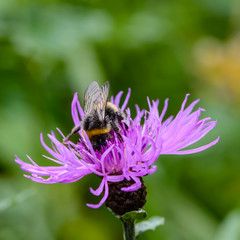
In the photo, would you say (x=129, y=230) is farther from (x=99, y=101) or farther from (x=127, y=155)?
(x=99, y=101)

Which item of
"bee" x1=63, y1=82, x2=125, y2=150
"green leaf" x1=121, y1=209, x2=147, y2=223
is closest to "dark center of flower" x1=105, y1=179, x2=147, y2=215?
"green leaf" x1=121, y1=209, x2=147, y2=223

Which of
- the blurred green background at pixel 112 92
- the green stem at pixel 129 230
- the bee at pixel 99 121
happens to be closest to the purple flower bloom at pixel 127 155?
the bee at pixel 99 121

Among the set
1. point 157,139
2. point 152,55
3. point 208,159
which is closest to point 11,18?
point 152,55

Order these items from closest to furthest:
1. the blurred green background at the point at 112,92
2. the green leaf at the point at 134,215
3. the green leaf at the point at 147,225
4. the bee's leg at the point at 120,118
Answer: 1. the green leaf at the point at 134,215
2. the green leaf at the point at 147,225
3. the bee's leg at the point at 120,118
4. the blurred green background at the point at 112,92

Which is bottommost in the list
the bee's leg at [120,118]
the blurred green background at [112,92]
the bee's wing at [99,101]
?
the blurred green background at [112,92]

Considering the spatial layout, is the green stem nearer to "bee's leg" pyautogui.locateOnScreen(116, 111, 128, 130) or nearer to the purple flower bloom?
the purple flower bloom

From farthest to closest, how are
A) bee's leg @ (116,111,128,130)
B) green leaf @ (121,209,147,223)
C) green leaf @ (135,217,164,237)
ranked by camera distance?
1. bee's leg @ (116,111,128,130)
2. green leaf @ (135,217,164,237)
3. green leaf @ (121,209,147,223)

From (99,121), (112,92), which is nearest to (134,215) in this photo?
(99,121)

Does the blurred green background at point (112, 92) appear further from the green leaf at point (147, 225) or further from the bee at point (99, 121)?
the bee at point (99, 121)
